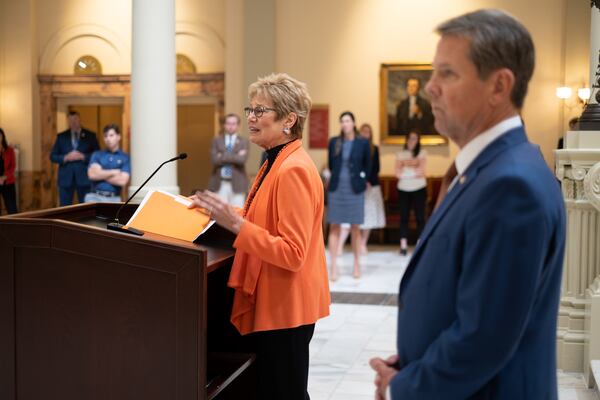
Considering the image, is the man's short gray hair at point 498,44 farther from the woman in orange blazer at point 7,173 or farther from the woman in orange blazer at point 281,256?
the woman in orange blazer at point 7,173

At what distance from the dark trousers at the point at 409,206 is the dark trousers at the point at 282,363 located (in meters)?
9.11

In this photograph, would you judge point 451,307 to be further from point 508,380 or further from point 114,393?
point 114,393

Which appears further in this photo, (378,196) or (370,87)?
(370,87)

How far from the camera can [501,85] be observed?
5.77 ft

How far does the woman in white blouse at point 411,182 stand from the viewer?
12.3 meters

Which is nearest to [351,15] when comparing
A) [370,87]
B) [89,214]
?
[370,87]

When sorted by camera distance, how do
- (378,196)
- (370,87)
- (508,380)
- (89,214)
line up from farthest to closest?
(370,87) → (378,196) → (89,214) → (508,380)

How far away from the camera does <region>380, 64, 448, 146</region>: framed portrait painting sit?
567 inches

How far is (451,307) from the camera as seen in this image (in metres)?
1.77

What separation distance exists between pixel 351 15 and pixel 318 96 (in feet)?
4.96

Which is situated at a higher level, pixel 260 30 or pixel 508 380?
pixel 260 30

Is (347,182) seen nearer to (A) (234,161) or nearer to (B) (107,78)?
(A) (234,161)

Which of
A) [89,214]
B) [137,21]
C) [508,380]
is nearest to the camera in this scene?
[508,380]

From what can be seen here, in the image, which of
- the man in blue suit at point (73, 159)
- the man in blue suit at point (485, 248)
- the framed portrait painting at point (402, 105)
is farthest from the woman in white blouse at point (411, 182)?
the man in blue suit at point (485, 248)
